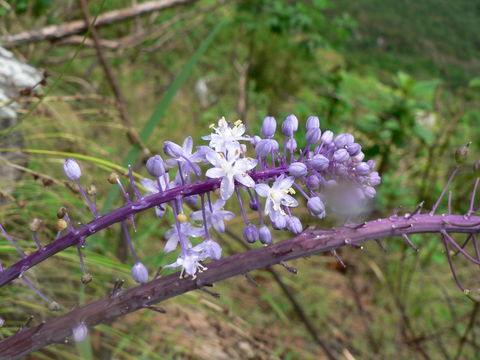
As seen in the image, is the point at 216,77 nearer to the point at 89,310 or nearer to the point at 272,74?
the point at 272,74

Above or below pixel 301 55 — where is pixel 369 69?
above

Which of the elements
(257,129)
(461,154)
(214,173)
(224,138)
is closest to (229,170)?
(214,173)

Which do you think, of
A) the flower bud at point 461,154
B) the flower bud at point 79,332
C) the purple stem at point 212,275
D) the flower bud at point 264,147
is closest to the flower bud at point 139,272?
the purple stem at point 212,275

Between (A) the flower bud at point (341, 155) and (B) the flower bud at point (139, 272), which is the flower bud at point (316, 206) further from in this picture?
(B) the flower bud at point (139, 272)

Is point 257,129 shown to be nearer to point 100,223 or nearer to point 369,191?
point 369,191

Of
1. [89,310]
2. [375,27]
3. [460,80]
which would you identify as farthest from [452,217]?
[375,27]
